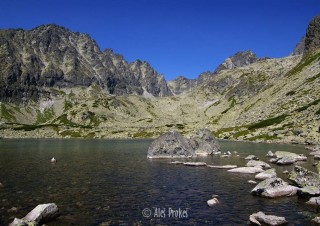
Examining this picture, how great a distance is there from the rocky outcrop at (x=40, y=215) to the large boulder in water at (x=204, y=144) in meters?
73.1

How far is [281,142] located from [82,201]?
117911 millimetres

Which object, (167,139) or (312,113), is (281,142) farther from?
(167,139)

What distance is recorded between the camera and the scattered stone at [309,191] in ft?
121

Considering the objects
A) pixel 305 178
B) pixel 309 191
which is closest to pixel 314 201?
pixel 309 191

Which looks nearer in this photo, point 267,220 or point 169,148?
point 267,220

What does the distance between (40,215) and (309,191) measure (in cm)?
2883

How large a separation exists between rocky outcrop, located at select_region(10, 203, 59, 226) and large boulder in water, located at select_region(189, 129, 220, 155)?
240 ft

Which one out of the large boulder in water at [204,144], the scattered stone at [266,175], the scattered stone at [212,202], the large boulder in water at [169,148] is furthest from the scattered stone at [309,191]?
the large boulder in water at [204,144]

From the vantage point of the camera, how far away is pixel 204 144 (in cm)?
10200

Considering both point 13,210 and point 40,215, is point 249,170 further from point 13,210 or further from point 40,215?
point 13,210

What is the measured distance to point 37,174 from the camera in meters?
54.7

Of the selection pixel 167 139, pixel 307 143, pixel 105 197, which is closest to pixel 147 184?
pixel 105 197

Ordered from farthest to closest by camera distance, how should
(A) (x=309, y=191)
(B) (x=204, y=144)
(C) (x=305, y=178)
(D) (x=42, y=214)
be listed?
(B) (x=204, y=144), (C) (x=305, y=178), (A) (x=309, y=191), (D) (x=42, y=214)

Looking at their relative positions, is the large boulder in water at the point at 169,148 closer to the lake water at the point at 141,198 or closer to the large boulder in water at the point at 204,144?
the large boulder in water at the point at 204,144
